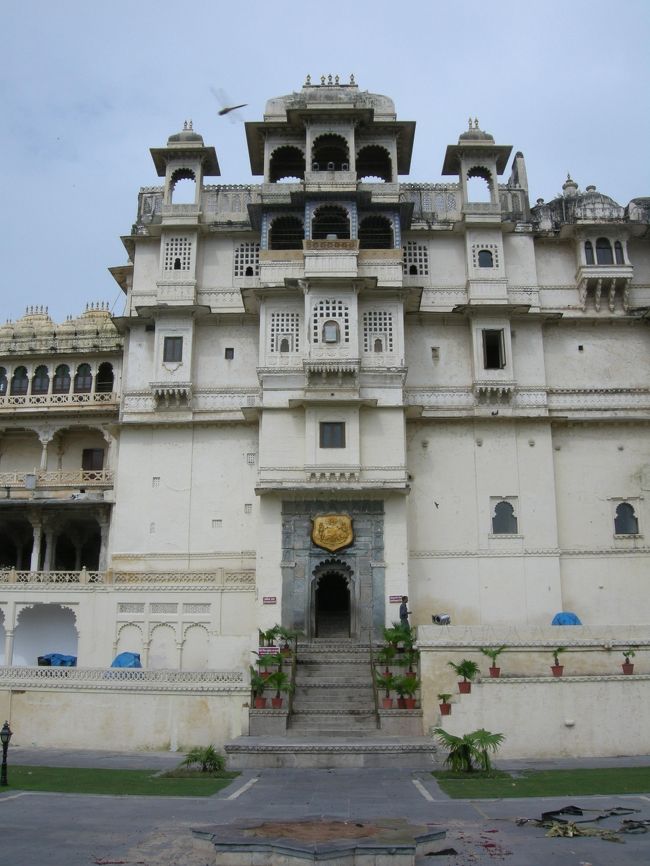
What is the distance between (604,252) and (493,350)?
617 cm

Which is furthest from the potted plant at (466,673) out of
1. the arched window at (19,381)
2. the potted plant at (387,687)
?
the arched window at (19,381)

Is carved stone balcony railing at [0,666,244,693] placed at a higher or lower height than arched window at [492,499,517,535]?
lower

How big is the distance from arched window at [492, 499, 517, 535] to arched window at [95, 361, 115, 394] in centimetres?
1717

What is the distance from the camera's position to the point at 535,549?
97.9 feet

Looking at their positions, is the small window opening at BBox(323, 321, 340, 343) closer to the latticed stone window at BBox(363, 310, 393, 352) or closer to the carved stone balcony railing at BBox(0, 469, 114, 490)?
the latticed stone window at BBox(363, 310, 393, 352)

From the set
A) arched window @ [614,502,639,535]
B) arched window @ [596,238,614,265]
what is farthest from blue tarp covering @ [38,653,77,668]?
arched window @ [596,238,614,265]

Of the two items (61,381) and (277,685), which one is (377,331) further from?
(61,381)

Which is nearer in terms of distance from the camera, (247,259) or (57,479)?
(57,479)

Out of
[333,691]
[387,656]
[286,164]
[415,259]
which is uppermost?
[286,164]

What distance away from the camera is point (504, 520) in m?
30.3

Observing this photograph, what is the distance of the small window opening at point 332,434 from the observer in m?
29.0

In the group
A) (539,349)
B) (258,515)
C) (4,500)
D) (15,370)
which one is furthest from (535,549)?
(15,370)

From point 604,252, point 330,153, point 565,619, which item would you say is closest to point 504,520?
point 565,619

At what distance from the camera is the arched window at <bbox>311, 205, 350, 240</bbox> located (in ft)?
106
